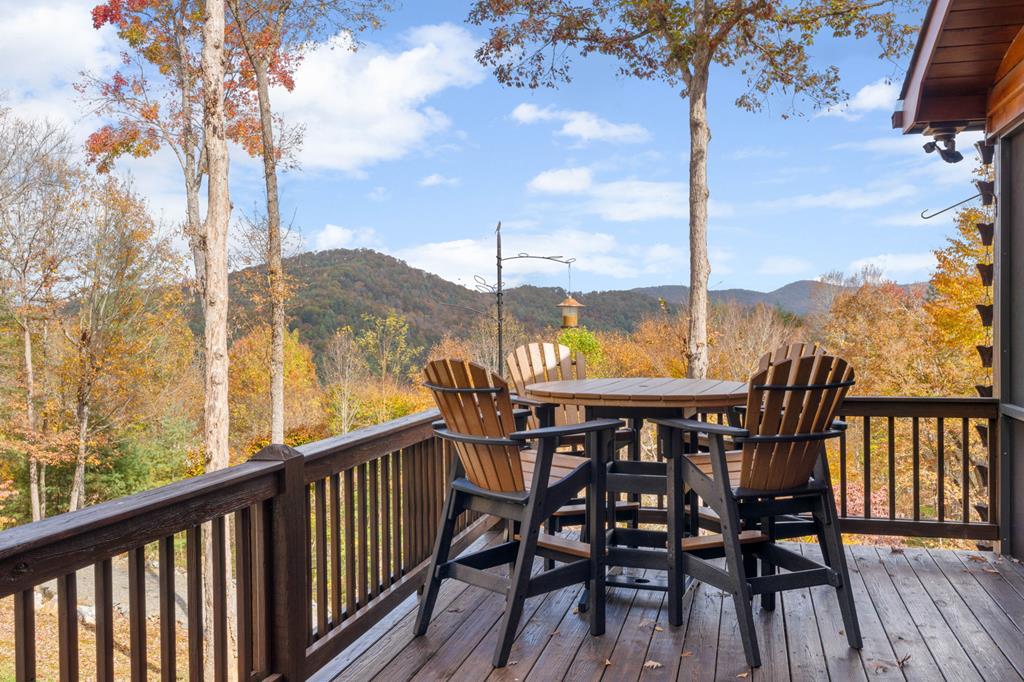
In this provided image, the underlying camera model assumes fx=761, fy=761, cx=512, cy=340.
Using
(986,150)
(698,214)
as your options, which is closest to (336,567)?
(986,150)

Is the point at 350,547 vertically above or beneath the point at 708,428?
beneath

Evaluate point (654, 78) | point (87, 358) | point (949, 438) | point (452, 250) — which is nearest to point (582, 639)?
point (654, 78)

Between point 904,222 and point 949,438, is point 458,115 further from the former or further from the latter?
point 949,438

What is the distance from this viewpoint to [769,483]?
2.78m

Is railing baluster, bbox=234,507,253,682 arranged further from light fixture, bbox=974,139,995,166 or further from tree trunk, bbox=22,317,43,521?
Result: tree trunk, bbox=22,317,43,521

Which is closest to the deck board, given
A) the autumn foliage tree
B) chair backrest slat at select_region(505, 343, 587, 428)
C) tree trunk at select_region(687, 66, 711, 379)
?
chair backrest slat at select_region(505, 343, 587, 428)

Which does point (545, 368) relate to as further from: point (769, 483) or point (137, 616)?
point (137, 616)

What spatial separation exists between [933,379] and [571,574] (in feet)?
45.4

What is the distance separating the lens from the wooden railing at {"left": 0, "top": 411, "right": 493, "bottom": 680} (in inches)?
57.5

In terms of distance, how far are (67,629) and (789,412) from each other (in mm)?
2221

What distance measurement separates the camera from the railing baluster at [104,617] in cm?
153

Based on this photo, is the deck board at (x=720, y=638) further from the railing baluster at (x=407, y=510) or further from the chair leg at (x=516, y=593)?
the railing baluster at (x=407, y=510)

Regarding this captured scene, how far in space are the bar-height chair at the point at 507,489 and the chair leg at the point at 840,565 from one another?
0.85 m

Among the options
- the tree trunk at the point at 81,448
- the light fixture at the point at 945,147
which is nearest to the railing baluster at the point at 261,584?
the light fixture at the point at 945,147
